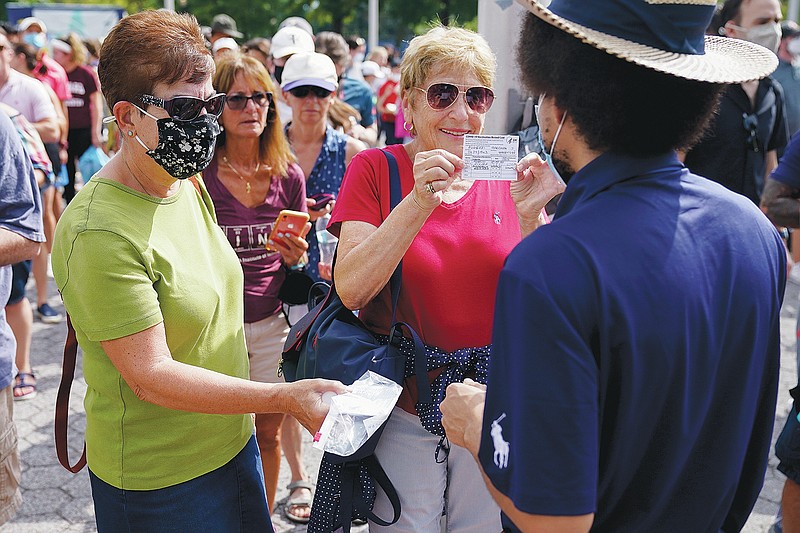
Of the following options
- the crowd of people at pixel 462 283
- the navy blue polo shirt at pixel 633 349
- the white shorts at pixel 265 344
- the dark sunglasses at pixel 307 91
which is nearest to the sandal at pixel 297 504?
the crowd of people at pixel 462 283

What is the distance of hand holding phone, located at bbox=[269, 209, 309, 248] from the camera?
10.5 feet

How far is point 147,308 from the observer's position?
5.99ft

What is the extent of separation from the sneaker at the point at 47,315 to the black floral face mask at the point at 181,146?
4.73m

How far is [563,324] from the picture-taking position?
116 cm

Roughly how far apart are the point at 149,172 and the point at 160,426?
0.65 meters

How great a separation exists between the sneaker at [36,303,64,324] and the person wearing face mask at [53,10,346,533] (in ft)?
14.9

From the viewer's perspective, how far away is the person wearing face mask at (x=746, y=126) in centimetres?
451

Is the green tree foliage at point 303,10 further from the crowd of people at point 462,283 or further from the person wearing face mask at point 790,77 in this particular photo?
the crowd of people at point 462,283

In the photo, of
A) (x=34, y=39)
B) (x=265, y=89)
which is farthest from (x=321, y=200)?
(x=34, y=39)

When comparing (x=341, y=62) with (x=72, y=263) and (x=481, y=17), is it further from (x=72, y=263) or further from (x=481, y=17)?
(x=72, y=263)

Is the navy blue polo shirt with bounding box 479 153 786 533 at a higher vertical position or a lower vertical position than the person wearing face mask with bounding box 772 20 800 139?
higher

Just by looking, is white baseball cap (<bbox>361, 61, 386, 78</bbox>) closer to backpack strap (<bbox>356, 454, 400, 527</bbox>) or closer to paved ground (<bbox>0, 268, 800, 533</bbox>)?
paved ground (<bbox>0, 268, 800, 533</bbox>)

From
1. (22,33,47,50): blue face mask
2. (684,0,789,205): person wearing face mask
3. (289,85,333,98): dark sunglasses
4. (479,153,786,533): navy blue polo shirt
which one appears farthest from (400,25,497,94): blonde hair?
(22,33,47,50): blue face mask

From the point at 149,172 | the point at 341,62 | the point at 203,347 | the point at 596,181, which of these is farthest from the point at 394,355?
the point at 341,62
